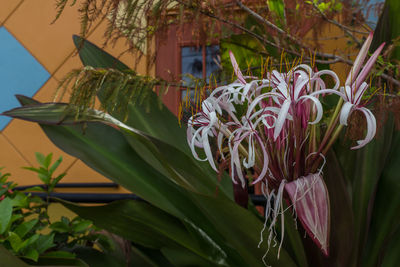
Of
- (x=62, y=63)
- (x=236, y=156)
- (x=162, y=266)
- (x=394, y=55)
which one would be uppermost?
(x=62, y=63)

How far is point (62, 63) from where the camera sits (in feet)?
6.51

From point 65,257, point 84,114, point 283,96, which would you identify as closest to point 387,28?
point 283,96

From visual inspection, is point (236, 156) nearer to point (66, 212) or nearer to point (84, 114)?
point (84, 114)

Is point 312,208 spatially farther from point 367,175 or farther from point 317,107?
point 367,175

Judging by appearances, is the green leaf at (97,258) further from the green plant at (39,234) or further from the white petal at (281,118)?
the white petal at (281,118)

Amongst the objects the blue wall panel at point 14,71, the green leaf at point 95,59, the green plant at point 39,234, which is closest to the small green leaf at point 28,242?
the green plant at point 39,234

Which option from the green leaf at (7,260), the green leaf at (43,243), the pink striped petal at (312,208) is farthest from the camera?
the green leaf at (43,243)

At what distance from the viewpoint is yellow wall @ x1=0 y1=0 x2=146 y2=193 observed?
6.49ft

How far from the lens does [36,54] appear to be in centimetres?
202

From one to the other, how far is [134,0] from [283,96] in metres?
0.18

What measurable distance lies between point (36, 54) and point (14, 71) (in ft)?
0.48

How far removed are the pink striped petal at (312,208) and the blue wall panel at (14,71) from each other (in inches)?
75.2

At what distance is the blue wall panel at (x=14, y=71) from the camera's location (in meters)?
2.01

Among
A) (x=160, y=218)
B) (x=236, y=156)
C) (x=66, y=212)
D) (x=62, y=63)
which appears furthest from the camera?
(x=62, y=63)
